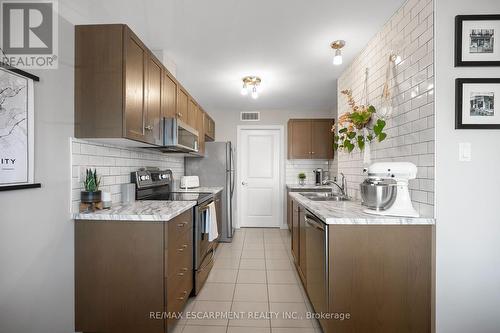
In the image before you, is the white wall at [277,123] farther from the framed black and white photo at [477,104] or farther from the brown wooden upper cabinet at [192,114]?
the framed black and white photo at [477,104]

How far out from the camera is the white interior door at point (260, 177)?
17.1ft

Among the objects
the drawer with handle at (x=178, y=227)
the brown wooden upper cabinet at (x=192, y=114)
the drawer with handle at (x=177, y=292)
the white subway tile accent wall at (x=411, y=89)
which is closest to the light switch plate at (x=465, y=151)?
the white subway tile accent wall at (x=411, y=89)

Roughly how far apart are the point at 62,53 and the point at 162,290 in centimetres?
169

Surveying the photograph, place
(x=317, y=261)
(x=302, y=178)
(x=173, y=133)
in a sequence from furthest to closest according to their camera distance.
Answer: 1. (x=302, y=178)
2. (x=173, y=133)
3. (x=317, y=261)

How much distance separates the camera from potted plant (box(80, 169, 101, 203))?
5.65 ft

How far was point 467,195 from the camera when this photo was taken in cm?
160

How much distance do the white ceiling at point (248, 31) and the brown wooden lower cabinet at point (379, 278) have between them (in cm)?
165

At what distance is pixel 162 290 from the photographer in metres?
1.64

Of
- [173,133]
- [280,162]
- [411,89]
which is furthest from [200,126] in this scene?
[411,89]

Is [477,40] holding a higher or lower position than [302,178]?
higher

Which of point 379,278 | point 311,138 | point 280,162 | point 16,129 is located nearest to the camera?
point 16,129

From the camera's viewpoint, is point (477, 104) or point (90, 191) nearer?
point (477, 104)

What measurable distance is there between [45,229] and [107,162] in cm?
71

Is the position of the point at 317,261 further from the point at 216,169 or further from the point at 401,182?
the point at 216,169
